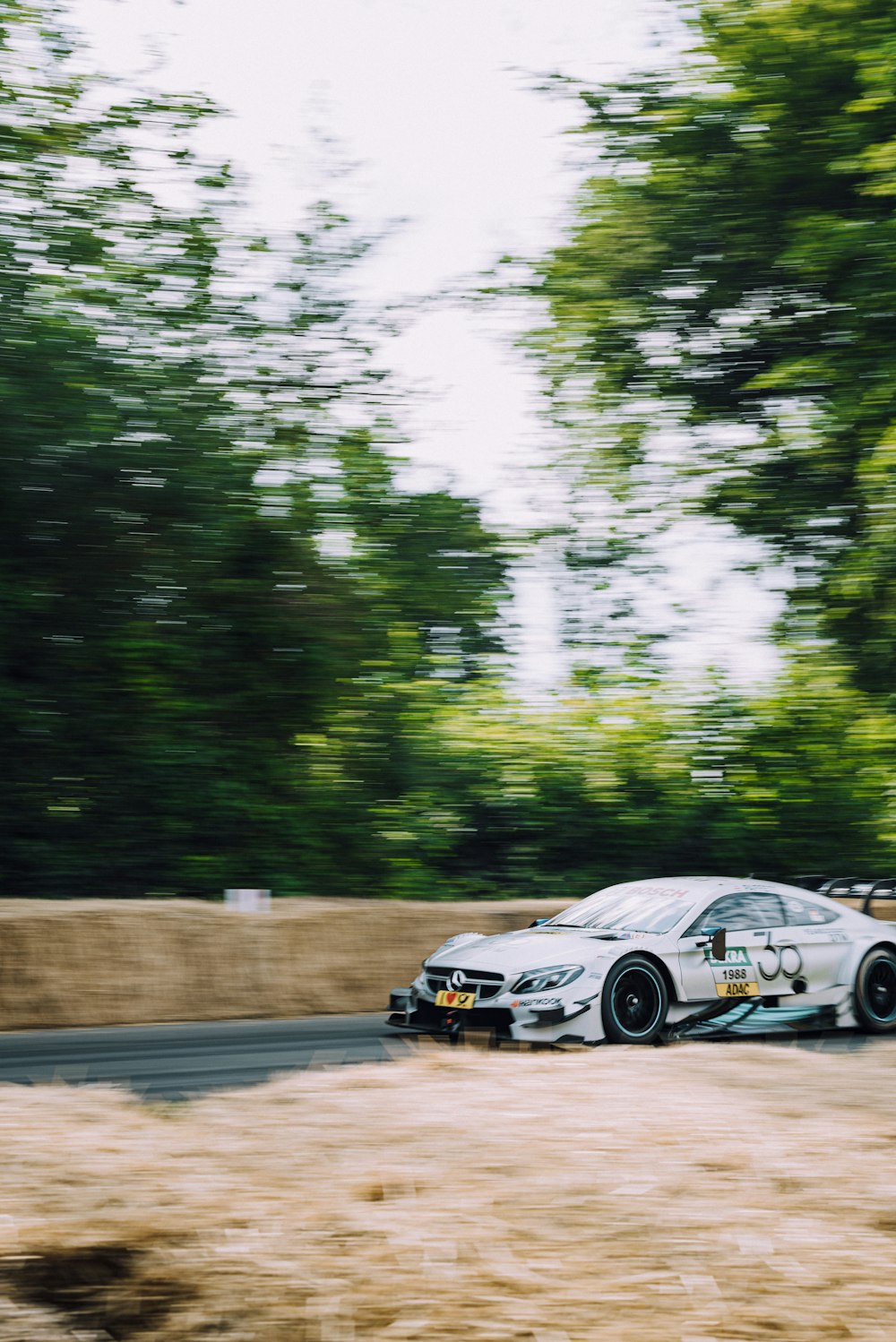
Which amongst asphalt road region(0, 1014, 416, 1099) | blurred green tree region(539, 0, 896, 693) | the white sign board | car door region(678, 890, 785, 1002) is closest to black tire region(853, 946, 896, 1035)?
car door region(678, 890, 785, 1002)

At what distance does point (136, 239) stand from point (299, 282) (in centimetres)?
186

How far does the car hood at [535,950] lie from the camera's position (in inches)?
353

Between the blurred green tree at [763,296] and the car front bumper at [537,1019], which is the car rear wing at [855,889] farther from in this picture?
the blurred green tree at [763,296]

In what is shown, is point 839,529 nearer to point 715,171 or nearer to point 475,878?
point 715,171

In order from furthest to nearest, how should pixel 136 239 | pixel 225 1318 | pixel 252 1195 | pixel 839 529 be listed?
pixel 839 529 → pixel 136 239 → pixel 252 1195 → pixel 225 1318

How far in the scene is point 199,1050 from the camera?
31.9ft

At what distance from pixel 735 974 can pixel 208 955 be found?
190 inches

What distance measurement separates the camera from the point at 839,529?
19406mm

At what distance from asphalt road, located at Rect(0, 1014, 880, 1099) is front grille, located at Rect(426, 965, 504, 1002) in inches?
19.9

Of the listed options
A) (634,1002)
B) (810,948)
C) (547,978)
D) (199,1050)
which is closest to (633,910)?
(634,1002)

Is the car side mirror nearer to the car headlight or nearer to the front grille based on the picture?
the car headlight

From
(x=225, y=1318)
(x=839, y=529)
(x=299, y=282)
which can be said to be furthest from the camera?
(x=839, y=529)

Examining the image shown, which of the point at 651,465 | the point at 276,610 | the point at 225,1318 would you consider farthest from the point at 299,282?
the point at 225,1318

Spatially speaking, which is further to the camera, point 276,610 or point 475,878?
point 475,878
